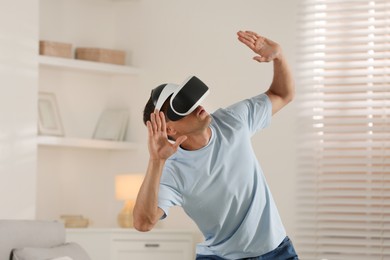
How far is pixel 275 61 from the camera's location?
3434 millimetres

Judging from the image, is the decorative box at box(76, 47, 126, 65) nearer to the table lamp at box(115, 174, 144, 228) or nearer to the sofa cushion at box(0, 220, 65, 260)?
the table lamp at box(115, 174, 144, 228)

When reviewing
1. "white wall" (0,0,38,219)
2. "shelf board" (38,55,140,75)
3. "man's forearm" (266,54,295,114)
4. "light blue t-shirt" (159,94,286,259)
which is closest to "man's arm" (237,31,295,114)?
"man's forearm" (266,54,295,114)

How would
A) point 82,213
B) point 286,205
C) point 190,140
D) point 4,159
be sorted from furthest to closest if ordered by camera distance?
point 82,213 < point 286,205 < point 4,159 < point 190,140

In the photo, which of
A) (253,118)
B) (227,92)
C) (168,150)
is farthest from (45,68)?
(168,150)

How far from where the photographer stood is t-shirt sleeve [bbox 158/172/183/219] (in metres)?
3.17

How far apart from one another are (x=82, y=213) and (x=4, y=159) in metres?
1.23

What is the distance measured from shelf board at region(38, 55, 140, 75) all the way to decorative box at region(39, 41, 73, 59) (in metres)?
0.05

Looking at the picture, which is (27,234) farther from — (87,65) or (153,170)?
(87,65)

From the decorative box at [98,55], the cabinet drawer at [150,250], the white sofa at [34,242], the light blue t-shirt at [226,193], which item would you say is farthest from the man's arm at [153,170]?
the decorative box at [98,55]

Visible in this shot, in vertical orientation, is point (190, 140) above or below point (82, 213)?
above

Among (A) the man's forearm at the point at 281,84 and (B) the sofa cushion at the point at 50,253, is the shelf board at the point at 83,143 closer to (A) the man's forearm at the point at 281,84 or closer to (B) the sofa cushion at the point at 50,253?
(B) the sofa cushion at the point at 50,253

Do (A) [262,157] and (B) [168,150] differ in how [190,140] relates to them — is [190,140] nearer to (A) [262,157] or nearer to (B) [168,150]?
(B) [168,150]

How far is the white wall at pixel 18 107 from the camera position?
5.70 metres

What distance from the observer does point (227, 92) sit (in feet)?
21.1
